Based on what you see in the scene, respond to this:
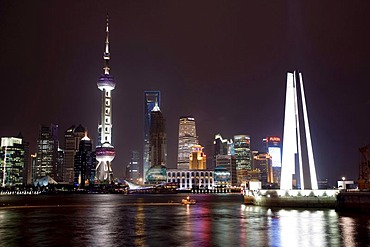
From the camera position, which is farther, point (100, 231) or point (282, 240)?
point (100, 231)

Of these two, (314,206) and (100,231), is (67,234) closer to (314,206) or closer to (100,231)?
(100,231)

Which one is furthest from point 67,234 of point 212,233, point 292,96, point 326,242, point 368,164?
point 368,164

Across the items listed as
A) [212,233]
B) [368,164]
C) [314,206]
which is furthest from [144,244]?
[368,164]

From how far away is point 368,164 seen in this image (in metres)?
119

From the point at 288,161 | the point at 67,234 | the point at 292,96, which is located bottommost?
the point at 67,234

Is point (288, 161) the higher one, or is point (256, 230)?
point (288, 161)

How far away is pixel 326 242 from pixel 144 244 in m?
15.1

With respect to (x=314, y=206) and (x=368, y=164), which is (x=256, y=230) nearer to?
(x=314, y=206)

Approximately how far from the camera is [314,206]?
7725 centimetres

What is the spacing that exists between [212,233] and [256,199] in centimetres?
4880

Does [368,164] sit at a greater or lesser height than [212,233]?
greater

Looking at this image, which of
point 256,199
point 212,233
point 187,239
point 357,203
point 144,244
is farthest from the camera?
point 256,199

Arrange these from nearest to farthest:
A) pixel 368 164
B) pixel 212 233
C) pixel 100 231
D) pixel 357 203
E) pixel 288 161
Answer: pixel 212 233 < pixel 100 231 < pixel 357 203 < pixel 288 161 < pixel 368 164

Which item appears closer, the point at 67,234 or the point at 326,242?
the point at 326,242
